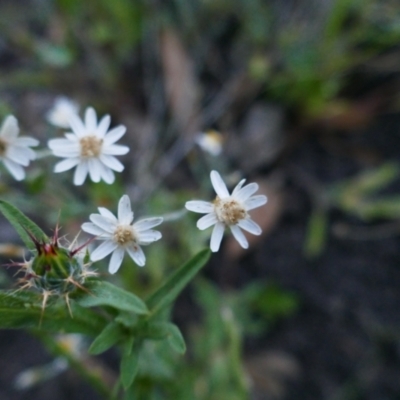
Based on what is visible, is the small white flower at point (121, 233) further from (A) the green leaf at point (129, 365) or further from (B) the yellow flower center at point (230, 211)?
(A) the green leaf at point (129, 365)

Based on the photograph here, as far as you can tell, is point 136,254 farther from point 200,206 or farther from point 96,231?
point 200,206

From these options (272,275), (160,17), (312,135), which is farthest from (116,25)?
(272,275)

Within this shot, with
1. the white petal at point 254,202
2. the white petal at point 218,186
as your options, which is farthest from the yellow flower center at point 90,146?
the white petal at point 254,202

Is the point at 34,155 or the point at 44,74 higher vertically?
the point at 44,74

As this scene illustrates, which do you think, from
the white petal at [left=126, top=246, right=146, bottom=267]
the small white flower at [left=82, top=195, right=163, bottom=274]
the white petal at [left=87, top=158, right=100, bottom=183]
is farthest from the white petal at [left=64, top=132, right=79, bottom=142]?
the white petal at [left=126, top=246, right=146, bottom=267]

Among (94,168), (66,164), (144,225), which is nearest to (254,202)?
(144,225)

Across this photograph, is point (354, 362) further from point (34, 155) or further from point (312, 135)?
point (34, 155)
